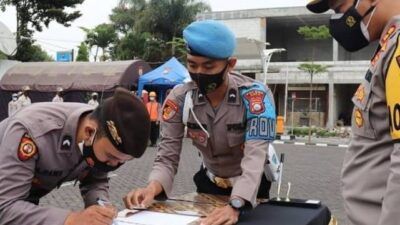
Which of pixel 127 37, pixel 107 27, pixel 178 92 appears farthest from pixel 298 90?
pixel 178 92

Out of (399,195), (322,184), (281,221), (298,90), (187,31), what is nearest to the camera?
(399,195)

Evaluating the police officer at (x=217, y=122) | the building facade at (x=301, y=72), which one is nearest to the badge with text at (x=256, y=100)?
the police officer at (x=217, y=122)

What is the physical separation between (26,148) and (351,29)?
3.71 feet

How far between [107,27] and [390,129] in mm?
33524

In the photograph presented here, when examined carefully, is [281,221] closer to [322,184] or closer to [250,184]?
[250,184]

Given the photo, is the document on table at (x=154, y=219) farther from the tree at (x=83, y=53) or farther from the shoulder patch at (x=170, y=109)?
the tree at (x=83, y=53)

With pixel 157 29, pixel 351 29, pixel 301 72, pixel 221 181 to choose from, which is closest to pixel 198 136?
pixel 221 181

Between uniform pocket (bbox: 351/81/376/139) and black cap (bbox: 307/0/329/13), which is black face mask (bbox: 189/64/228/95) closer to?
black cap (bbox: 307/0/329/13)

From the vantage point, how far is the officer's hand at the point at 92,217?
1809mm

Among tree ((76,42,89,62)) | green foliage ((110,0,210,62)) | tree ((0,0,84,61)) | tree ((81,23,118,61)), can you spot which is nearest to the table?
tree ((0,0,84,61))

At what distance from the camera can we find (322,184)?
8.16m

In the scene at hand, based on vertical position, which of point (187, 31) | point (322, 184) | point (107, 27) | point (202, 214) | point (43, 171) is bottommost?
point (322, 184)

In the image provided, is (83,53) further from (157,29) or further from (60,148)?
(60,148)

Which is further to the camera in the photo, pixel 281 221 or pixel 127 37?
pixel 127 37
